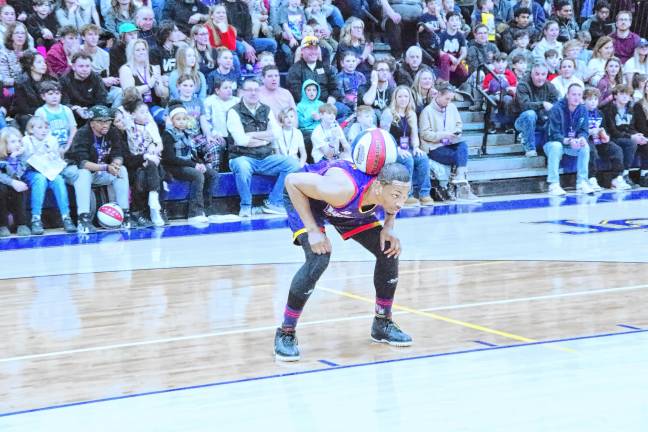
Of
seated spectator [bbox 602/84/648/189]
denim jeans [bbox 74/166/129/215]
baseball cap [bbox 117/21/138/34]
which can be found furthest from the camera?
seated spectator [bbox 602/84/648/189]

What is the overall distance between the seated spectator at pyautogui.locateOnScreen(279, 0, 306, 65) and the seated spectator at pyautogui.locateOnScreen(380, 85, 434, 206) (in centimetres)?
185

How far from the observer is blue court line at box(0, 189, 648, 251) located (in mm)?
10359

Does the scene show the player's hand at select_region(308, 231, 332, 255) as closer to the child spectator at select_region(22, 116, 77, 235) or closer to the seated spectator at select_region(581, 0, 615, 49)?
the child spectator at select_region(22, 116, 77, 235)

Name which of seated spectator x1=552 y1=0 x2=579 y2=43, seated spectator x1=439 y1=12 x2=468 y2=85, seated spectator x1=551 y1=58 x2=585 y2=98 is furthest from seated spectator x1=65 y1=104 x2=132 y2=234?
seated spectator x1=552 y1=0 x2=579 y2=43

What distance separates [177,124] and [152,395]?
7.02 meters

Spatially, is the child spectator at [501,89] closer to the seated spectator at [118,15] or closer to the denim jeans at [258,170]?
the denim jeans at [258,170]

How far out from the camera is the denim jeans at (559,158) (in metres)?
13.7

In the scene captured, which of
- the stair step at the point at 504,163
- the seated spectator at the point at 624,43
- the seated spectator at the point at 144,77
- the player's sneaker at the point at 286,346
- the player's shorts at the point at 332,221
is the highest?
the seated spectator at the point at 624,43

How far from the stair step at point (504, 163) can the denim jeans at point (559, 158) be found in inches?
13.1

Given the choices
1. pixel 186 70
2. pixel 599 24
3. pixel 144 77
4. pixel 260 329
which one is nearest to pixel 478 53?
pixel 599 24

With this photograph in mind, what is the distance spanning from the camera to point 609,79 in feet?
49.3

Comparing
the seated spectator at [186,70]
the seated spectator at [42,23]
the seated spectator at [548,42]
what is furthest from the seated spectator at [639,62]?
the seated spectator at [42,23]

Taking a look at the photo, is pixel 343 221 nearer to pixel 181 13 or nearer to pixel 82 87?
pixel 82 87

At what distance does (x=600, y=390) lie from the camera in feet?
15.8
